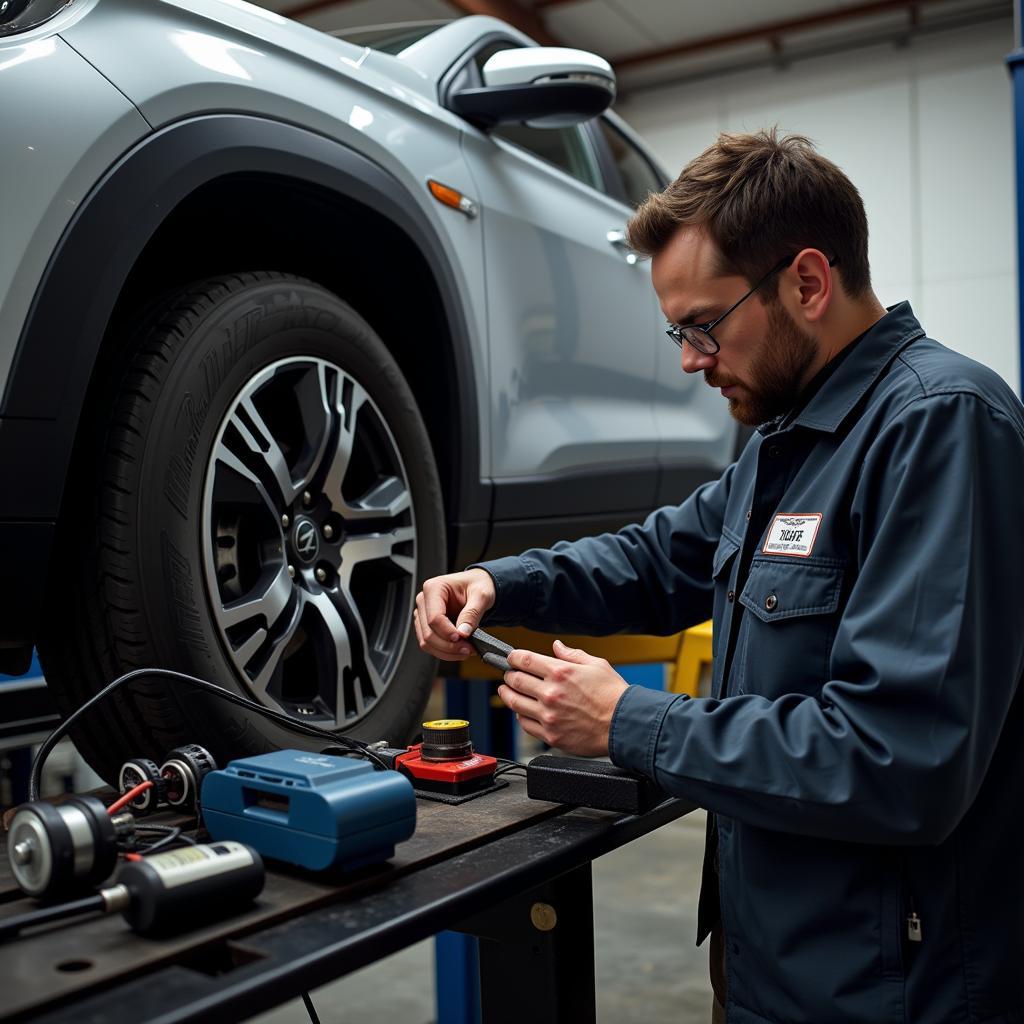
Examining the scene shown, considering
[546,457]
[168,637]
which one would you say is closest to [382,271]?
[546,457]

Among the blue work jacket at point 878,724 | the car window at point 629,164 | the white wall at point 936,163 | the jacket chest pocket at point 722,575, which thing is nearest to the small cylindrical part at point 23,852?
the blue work jacket at point 878,724

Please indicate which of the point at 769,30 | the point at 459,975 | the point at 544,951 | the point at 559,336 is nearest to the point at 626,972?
the point at 459,975

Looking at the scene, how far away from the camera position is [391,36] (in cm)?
214

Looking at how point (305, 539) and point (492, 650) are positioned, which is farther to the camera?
point (305, 539)

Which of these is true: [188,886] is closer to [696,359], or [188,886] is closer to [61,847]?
[61,847]

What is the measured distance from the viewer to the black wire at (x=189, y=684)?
1012 mm

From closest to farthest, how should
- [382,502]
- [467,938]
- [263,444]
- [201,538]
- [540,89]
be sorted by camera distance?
[201,538]
[263,444]
[382,502]
[540,89]
[467,938]

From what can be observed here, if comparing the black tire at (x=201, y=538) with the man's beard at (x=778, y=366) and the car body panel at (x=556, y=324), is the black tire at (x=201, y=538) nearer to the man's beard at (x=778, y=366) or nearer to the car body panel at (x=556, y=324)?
the car body panel at (x=556, y=324)

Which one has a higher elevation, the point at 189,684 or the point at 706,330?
the point at 706,330

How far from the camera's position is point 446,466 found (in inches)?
71.3

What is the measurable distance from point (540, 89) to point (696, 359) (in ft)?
2.81

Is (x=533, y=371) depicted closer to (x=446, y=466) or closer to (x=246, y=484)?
(x=446, y=466)

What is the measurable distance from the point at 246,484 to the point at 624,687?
0.58 metres

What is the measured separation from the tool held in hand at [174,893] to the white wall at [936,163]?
21.9ft
